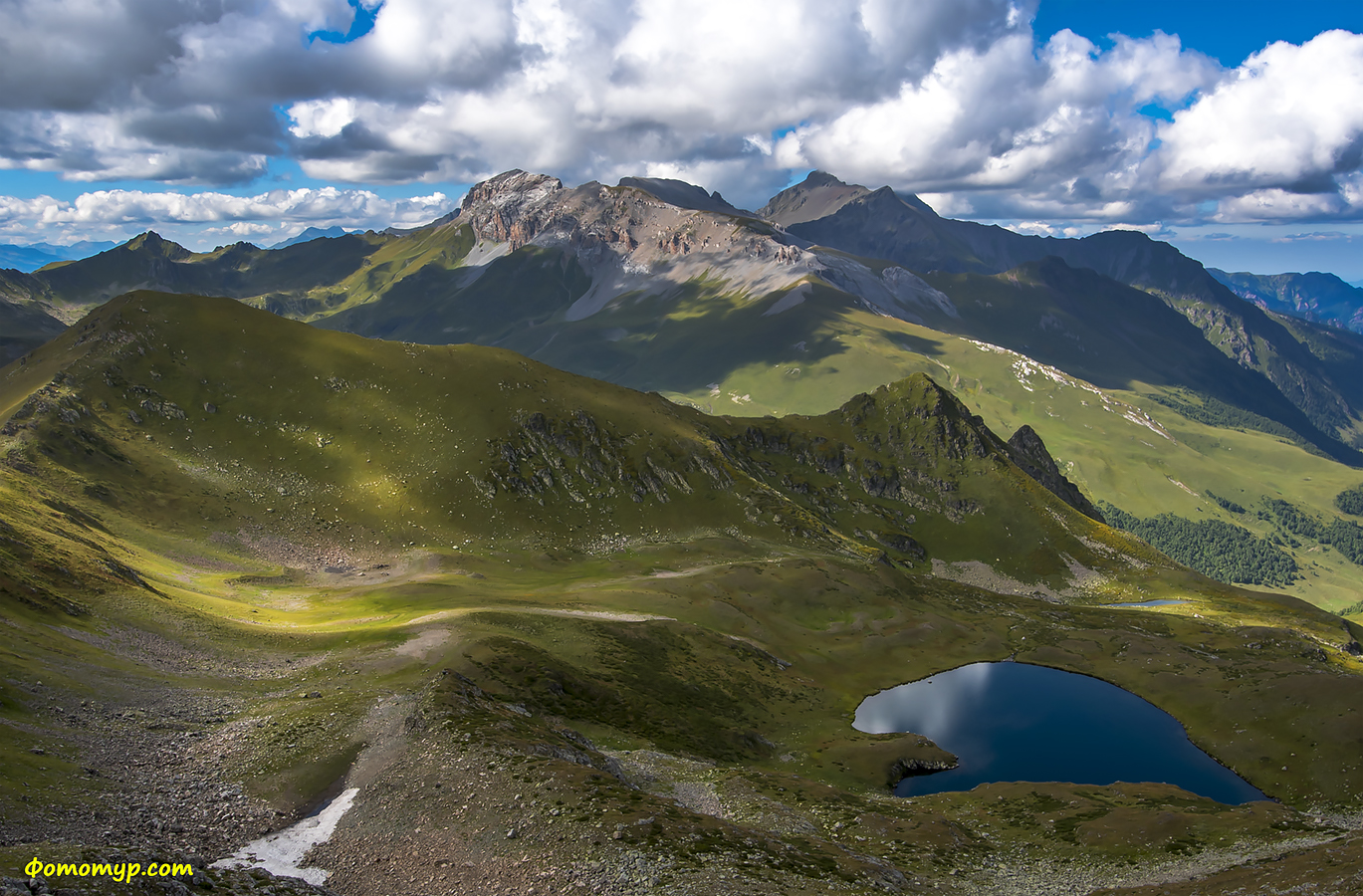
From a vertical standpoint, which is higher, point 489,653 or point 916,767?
point 489,653

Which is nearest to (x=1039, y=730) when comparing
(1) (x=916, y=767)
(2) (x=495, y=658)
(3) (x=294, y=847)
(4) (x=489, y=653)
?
(1) (x=916, y=767)

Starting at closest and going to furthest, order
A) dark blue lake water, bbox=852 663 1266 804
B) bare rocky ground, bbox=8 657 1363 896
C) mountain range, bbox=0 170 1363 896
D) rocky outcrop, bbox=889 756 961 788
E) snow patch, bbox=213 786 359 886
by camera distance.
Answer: bare rocky ground, bbox=8 657 1363 896 < snow patch, bbox=213 786 359 886 < mountain range, bbox=0 170 1363 896 < rocky outcrop, bbox=889 756 961 788 < dark blue lake water, bbox=852 663 1266 804

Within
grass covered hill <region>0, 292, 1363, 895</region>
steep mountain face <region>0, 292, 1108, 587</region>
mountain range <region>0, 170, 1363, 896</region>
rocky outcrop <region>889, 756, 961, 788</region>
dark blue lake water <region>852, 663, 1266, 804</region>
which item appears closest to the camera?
mountain range <region>0, 170, 1363, 896</region>

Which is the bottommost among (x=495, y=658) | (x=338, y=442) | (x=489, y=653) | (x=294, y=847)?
(x=294, y=847)

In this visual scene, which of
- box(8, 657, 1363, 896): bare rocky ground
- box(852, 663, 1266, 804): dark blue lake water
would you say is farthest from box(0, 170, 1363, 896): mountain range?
box(852, 663, 1266, 804): dark blue lake water

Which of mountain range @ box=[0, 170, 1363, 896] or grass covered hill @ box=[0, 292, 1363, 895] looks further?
grass covered hill @ box=[0, 292, 1363, 895]

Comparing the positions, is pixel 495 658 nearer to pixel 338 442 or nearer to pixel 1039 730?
pixel 1039 730

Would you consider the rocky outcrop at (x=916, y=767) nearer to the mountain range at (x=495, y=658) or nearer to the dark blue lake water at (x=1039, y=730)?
the mountain range at (x=495, y=658)

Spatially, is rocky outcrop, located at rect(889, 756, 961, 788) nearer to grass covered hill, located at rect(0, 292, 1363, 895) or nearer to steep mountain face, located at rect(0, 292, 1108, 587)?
A: grass covered hill, located at rect(0, 292, 1363, 895)

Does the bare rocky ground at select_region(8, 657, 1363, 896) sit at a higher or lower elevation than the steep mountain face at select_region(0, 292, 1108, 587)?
lower

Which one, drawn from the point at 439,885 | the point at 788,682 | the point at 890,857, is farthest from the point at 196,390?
the point at 890,857
